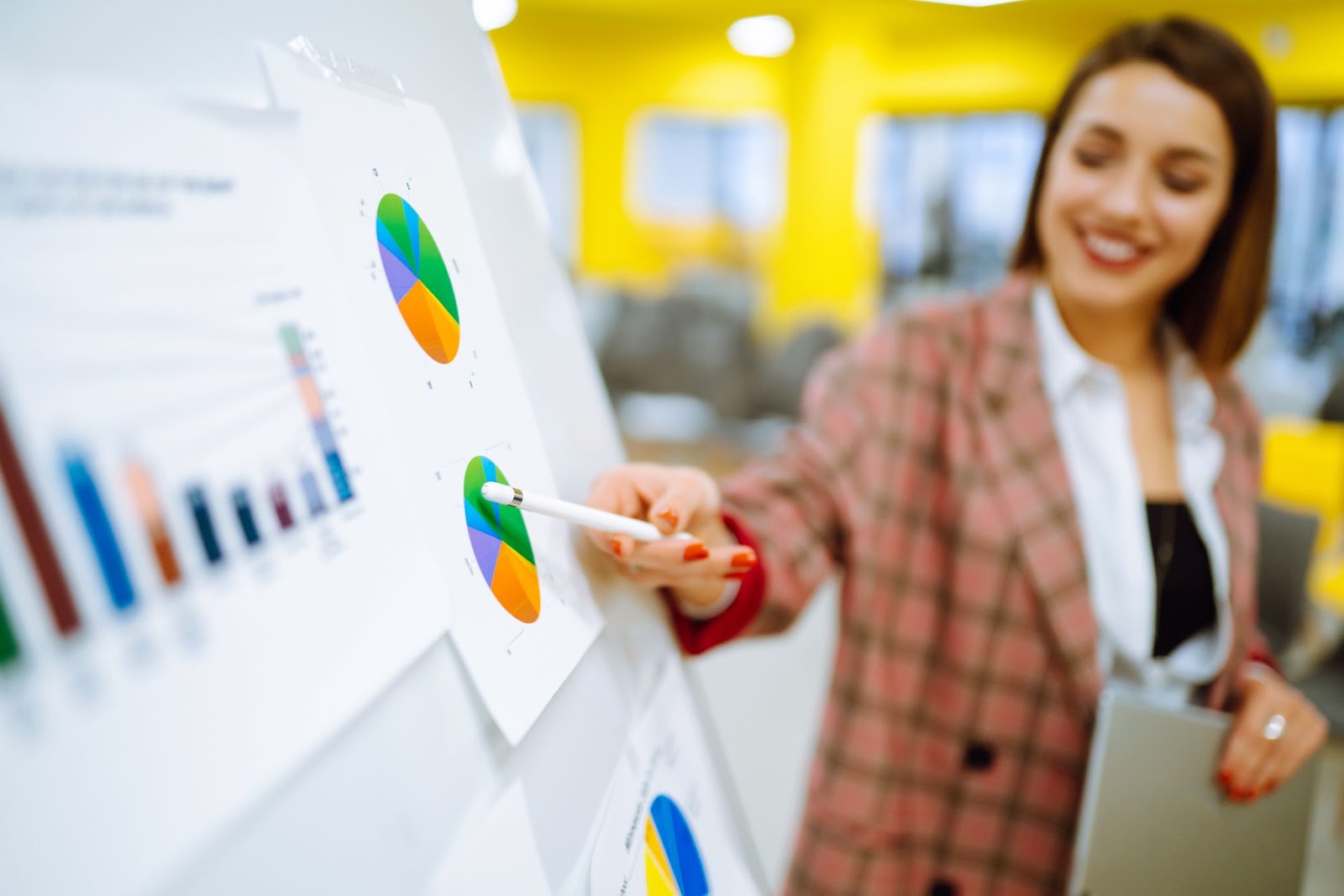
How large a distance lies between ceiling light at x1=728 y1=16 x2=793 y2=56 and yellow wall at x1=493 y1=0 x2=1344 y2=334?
4.2 inches

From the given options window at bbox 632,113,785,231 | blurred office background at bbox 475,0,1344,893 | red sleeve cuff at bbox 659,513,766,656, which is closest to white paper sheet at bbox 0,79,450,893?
red sleeve cuff at bbox 659,513,766,656

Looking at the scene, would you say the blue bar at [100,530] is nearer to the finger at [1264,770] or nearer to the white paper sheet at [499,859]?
the white paper sheet at [499,859]

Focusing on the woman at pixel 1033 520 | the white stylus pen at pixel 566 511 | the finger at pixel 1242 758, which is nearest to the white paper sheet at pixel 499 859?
the white stylus pen at pixel 566 511

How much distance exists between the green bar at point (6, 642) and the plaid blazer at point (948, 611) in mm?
747

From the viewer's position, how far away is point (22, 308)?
9.4 inches

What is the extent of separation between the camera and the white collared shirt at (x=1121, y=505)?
38.1 inches

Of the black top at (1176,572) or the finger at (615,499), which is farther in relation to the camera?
the black top at (1176,572)

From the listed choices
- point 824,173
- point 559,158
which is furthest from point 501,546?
point 559,158

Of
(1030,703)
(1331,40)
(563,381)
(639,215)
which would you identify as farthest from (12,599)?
(639,215)

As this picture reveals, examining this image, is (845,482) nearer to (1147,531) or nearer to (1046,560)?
(1046,560)

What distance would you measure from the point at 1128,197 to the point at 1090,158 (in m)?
0.07

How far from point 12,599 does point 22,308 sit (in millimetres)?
78

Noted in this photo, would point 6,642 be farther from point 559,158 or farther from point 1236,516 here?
point 559,158

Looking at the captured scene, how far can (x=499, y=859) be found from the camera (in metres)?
0.39
